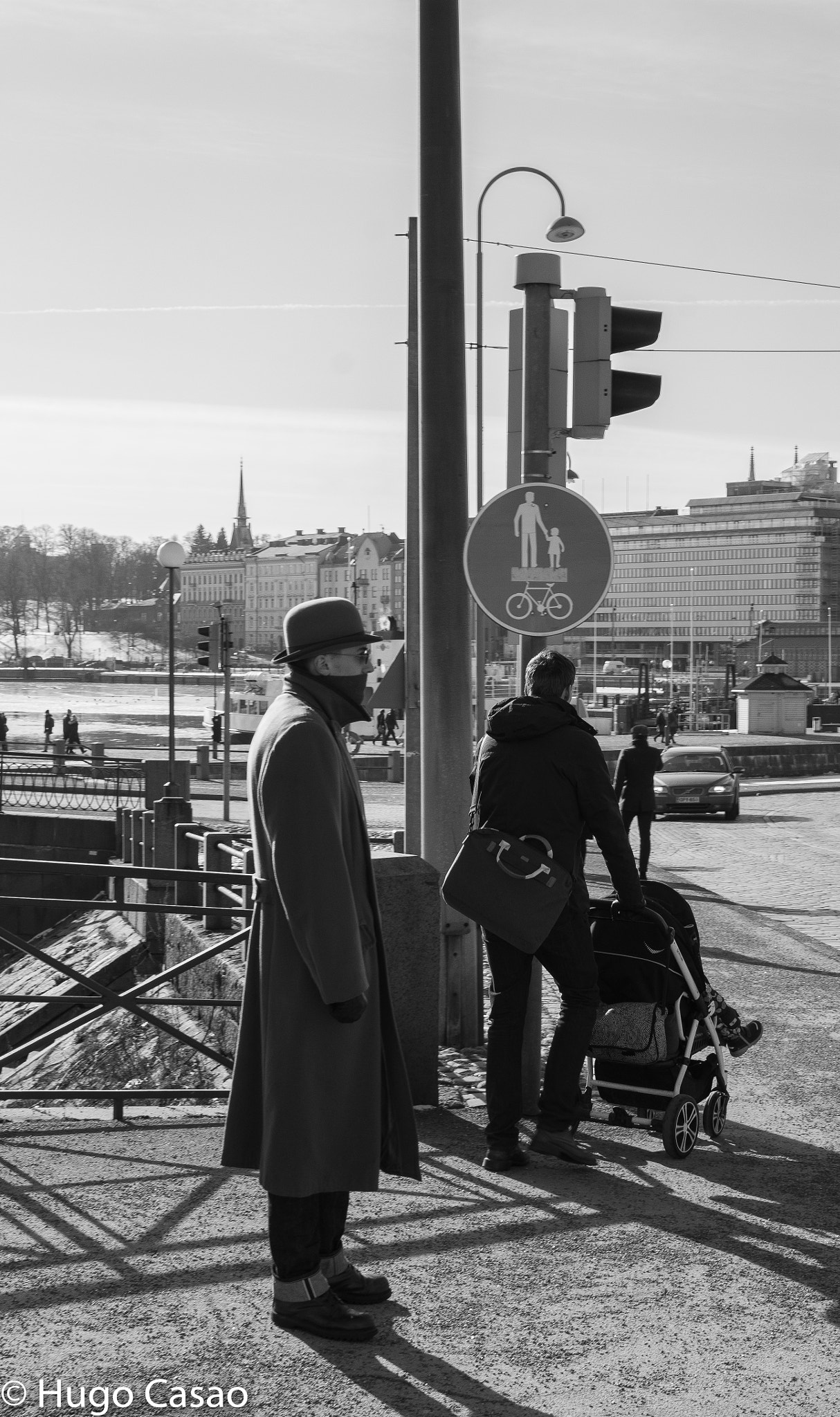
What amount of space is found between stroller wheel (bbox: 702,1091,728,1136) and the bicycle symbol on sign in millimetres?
1884

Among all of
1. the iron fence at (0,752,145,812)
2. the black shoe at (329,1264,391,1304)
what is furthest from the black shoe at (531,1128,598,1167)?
the iron fence at (0,752,145,812)

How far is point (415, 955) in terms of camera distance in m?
5.94

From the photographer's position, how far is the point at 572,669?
210 inches

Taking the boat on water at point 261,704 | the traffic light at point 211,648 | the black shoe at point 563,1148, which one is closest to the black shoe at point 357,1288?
the black shoe at point 563,1148

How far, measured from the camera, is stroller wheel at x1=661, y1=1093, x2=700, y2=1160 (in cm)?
521

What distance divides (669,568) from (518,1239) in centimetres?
17135

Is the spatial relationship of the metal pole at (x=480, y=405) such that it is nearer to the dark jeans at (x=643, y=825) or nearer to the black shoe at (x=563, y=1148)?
the dark jeans at (x=643, y=825)

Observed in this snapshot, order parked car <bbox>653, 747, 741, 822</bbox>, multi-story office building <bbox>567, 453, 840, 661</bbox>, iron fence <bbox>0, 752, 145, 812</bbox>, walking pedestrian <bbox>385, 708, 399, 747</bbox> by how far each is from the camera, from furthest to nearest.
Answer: multi-story office building <bbox>567, 453, 840, 661</bbox>
walking pedestrian <bbox>385, 708, 399, 747</bbox>
iron fence <bbox>0, 752, 145, 812</bbox>
parked car <bbox>653, 747, 741, 822</bbox>

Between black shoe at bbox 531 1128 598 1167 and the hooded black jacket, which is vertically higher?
the hooded black jacket

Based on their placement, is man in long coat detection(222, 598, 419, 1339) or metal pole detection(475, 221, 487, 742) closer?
man in long coat detection(222, 598, 419, 1339)

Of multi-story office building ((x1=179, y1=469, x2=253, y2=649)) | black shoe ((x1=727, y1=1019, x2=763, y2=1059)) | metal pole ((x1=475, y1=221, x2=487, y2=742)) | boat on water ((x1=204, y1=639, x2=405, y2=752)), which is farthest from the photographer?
multi-story office building ((x1=179, y1=469, x2=253, y2=649))

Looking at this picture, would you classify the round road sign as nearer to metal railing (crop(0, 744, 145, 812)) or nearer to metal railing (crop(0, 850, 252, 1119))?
metal railing (crop(0, 850, 252, 1119))

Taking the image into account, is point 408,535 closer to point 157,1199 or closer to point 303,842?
point 157,1199

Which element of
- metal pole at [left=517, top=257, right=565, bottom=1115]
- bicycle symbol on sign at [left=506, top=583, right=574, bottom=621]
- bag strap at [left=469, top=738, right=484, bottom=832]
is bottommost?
bag strap at [left=469, top=738, right=484, bottom=832]
